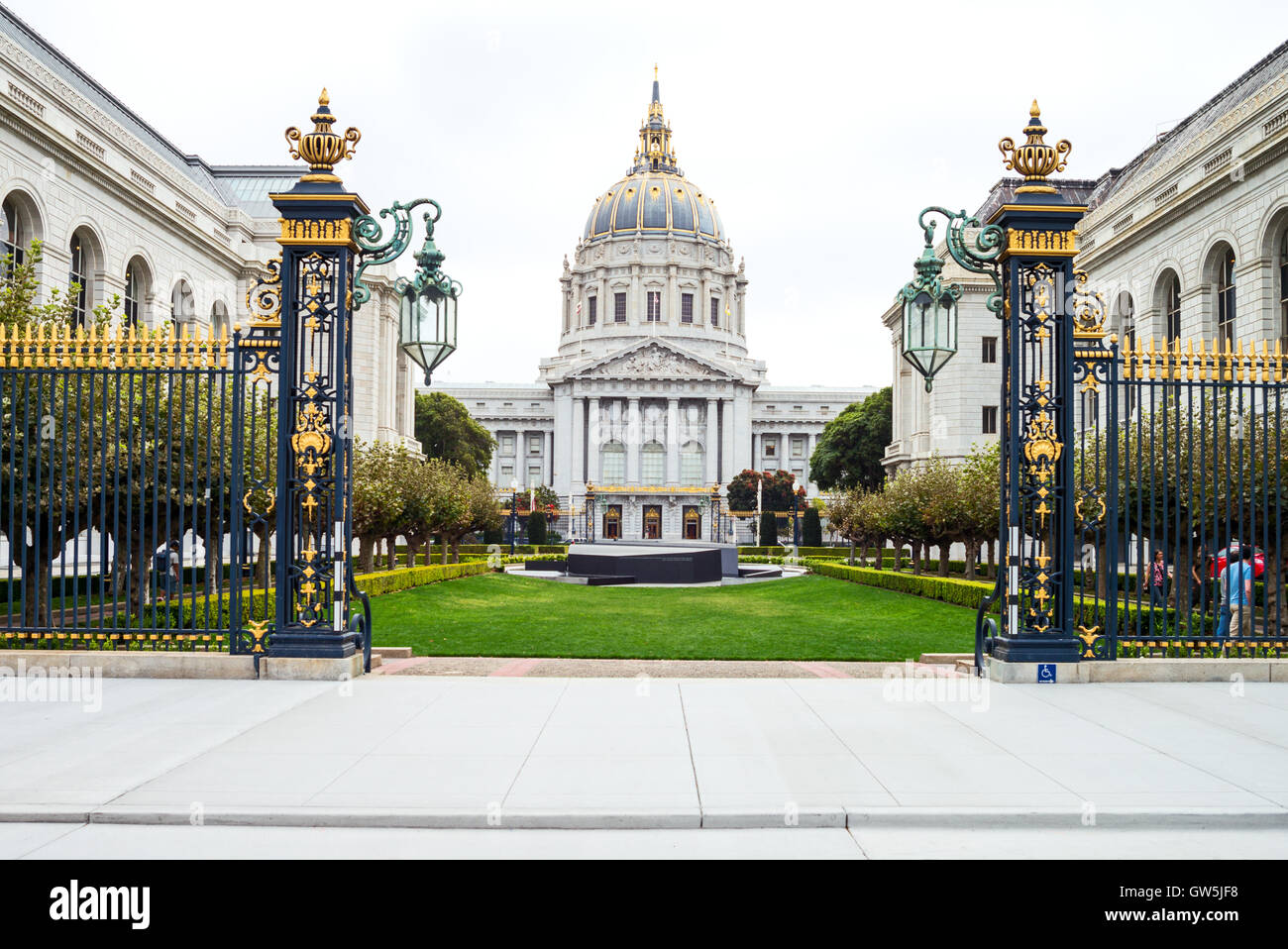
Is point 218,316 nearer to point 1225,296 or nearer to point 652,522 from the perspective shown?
point 1225,296

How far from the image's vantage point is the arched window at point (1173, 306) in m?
31.7

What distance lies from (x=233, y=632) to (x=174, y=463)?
6.46m

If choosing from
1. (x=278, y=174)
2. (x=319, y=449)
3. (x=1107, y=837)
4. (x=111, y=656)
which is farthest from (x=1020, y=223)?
(x=278, y=174)

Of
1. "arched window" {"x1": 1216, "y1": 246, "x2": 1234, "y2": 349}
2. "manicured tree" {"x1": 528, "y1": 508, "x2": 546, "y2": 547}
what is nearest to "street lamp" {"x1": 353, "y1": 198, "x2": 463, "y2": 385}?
"arched window" {"x1": 1216, "y1": 246, "x2": 1234, "y2": 349}

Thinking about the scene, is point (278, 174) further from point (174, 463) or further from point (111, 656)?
point (111, 656)

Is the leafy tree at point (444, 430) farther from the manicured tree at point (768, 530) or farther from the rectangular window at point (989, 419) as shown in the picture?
the rectangular window at point (989, 419)

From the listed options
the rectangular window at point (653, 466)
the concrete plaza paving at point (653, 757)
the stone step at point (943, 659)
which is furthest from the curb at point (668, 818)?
the rectangular window at point (653, 466)

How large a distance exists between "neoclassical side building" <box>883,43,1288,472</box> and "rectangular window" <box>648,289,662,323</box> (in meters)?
72.3

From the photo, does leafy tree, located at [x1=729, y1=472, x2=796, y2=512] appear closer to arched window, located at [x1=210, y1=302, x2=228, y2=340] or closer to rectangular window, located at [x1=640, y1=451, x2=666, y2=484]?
rectangular window, located at [x1=640, y1=451, x2=666, y2=484]

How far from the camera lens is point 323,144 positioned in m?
10.6

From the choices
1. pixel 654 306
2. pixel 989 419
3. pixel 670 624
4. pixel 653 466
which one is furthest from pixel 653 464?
pixel 670 624

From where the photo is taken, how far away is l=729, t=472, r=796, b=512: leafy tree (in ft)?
294

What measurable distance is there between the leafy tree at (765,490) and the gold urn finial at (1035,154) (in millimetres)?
76150

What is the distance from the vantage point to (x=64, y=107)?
29.2m
